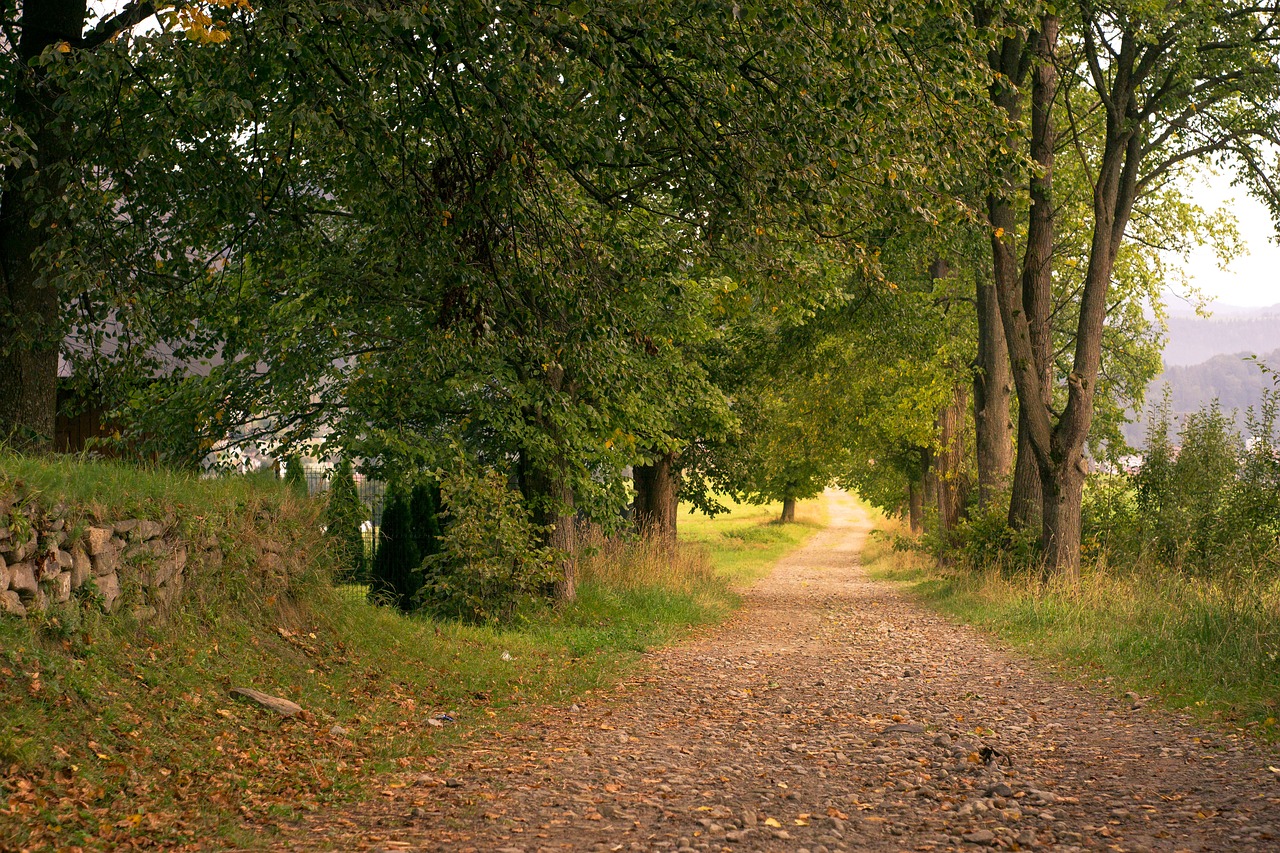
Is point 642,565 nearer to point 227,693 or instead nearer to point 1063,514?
point 1063,514

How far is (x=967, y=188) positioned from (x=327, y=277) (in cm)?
694

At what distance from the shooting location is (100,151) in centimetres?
809

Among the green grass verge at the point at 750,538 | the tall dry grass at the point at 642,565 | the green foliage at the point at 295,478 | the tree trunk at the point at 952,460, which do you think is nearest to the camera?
the green foliage at the point at 295,478

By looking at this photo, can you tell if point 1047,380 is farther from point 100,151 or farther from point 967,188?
point 100,151

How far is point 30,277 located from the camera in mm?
9180

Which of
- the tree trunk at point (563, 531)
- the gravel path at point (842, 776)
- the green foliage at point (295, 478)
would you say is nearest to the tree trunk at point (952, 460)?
the tree trunk at point (563, 531)

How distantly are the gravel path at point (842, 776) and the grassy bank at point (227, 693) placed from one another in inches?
19.7

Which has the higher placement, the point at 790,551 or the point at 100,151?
the point at 100,151

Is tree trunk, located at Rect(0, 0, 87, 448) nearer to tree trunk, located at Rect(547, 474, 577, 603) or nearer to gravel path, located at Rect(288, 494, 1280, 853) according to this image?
gravel path, located at Rect(288, 494, 1280, 853)

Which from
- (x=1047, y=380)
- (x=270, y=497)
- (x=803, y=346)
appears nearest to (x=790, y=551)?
(x=803, y=346)

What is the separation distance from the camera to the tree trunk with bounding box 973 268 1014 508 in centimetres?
1994

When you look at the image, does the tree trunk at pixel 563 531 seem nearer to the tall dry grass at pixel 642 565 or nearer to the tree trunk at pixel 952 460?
the tall dry grass at pixel 642 565

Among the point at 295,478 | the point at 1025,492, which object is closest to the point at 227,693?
the point at 295,478

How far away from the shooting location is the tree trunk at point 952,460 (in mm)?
23922
